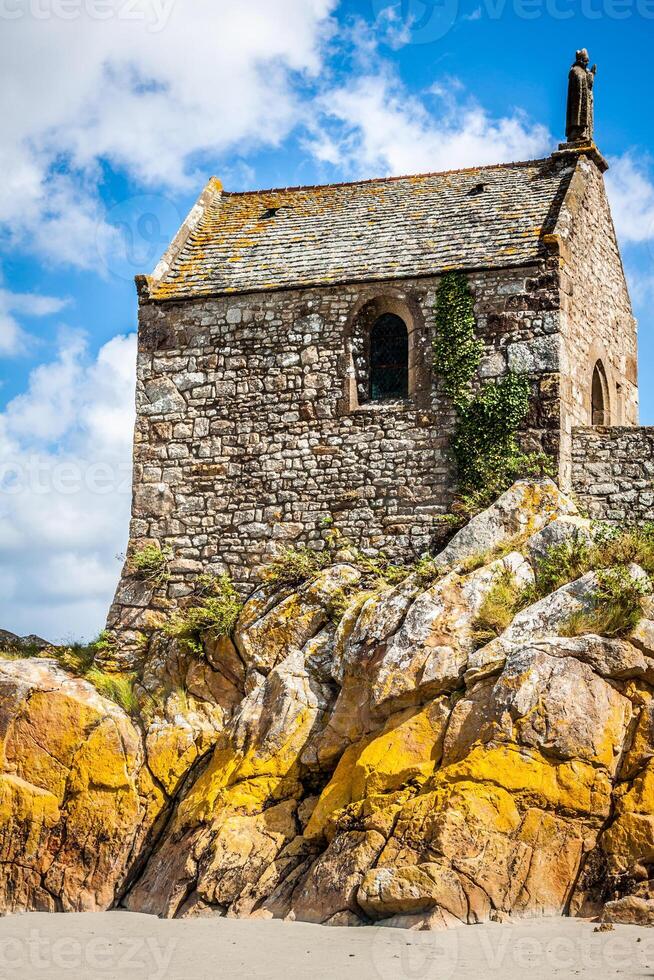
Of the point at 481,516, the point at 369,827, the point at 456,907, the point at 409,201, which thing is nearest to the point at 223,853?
the point at 369,827

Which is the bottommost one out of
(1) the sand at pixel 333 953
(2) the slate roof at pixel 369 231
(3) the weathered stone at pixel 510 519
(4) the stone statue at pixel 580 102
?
(1) the sand at pixel 333 953

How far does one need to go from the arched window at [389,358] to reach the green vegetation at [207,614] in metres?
3.84

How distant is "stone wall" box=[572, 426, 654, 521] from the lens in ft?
55.0

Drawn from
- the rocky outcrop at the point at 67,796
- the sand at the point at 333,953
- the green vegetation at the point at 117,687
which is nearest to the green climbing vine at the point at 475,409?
the green vegetation at the point at 117,687

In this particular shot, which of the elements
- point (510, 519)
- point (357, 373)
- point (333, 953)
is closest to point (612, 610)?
point (510, 519)

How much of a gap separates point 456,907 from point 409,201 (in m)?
12.9

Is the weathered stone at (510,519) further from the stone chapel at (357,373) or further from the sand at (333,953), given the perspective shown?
the sand at (333,953)

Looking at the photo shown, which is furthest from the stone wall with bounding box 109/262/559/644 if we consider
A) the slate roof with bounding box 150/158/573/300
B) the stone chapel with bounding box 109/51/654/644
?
the slate roof with bounding box 150/158/573/300

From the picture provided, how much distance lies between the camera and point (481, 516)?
16.3 m

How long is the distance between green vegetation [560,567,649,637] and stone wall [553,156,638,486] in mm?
3530

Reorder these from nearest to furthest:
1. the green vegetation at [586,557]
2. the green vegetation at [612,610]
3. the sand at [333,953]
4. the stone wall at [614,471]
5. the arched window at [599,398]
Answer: the sand at [333,953] → the green vegetation at [612,610] → the green vegetation at [586,557] → the stone wall at [614,471] → the arched window at [599,398]

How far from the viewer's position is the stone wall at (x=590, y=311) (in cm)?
1747

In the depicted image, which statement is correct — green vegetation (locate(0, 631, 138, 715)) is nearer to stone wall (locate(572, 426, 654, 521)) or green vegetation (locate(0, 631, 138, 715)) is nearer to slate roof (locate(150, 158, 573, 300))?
slate roof (locate(150, 158, 573, 300))

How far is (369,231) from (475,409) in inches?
171
